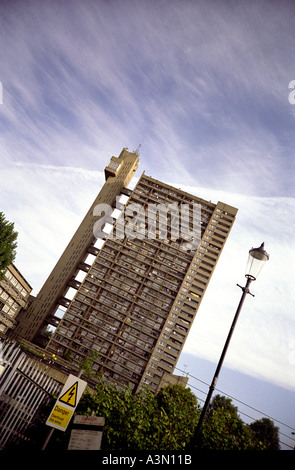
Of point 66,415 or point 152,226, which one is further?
point 152,226

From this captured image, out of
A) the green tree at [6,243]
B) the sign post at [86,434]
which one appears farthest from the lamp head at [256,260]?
the green tree at [6,243]

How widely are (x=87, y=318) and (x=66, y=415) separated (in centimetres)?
6429

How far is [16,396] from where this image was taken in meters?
6.48

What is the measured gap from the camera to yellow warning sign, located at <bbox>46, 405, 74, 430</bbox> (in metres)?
4.78

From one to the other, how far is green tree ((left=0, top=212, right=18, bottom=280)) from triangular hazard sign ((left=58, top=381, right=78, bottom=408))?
39.4 meters

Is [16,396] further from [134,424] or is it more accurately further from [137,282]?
[137,282]

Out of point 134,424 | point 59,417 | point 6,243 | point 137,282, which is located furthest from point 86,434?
point 137,282

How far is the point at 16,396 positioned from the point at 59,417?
93.3 inches

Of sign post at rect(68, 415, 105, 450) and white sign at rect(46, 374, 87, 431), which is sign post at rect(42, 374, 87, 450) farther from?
sign post at rect(68, 415, 105, 450)

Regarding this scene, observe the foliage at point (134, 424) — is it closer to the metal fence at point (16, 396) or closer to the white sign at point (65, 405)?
the metal fence at point (16, 396)

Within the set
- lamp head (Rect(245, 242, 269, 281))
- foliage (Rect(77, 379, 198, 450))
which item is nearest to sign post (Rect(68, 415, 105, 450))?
foliage (Rect(77, 379, 198, 450))

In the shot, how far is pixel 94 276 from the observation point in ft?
230
